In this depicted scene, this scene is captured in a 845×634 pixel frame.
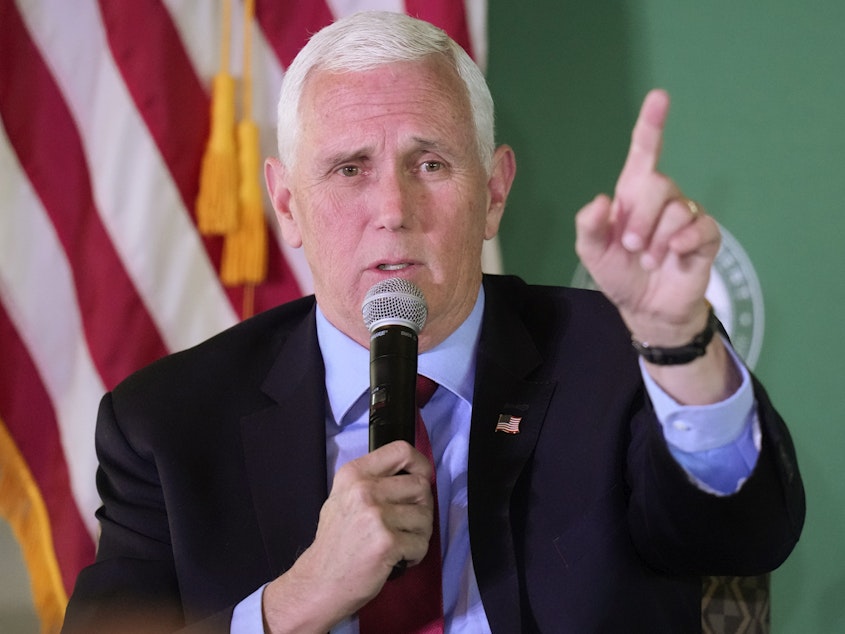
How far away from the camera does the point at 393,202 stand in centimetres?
164

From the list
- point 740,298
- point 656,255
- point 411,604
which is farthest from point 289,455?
point 740,298

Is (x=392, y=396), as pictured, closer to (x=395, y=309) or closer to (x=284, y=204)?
(x=395, y=309)

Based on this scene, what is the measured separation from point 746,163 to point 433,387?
1.32m

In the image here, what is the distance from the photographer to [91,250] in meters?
2.50

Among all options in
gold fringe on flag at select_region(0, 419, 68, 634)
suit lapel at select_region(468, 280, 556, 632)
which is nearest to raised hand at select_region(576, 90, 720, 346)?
suit lapel at select_region(468, 280, 556, 632)

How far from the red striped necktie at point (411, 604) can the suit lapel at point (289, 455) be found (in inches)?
6.7

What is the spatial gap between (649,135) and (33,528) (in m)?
1.94

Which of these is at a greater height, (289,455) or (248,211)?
(248,211)

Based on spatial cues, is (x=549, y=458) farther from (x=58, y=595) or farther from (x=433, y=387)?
(x=58, y=595)

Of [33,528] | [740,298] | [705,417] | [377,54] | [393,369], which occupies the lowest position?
[33,528]

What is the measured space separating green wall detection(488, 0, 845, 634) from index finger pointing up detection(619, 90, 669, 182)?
1.55 metres

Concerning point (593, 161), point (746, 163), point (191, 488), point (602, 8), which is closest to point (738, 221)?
point (746, 163)

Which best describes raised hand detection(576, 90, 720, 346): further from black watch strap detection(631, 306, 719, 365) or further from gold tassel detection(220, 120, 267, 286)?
gold tassel detection(220, 120, 267, 286)

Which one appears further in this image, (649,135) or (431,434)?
(431,434)
